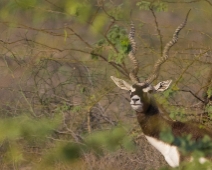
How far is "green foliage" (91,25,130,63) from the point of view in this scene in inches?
251

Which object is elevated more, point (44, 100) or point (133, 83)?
point (133, 83)

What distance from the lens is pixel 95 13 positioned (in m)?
7.06

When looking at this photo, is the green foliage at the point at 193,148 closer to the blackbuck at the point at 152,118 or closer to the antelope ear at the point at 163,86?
the blackbuck at the point at 152,118

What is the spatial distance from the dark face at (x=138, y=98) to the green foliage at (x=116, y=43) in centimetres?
33

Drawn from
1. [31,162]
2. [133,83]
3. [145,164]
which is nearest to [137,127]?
[145,164]

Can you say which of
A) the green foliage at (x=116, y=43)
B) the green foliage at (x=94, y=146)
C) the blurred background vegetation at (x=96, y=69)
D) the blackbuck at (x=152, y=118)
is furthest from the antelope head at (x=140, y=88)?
the green foliage at (x=94, y=146)

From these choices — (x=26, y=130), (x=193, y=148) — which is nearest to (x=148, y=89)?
(x=26, y=130)

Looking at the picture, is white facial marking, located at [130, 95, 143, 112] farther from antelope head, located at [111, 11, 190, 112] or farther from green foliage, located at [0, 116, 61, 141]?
green foliage, located at [0, 116, 61, 141]

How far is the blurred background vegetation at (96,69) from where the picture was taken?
7258 mm

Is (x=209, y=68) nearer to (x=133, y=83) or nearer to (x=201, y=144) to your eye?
(x=133, y=83)

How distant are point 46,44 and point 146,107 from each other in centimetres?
198

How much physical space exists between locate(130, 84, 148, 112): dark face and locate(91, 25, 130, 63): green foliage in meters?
0.33

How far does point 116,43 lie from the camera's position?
264 inches

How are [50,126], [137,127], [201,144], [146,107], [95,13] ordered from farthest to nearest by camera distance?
1. [137,127]
2. [95,13]
3. [146,107]
4. [50,126]
5. [201,144]
